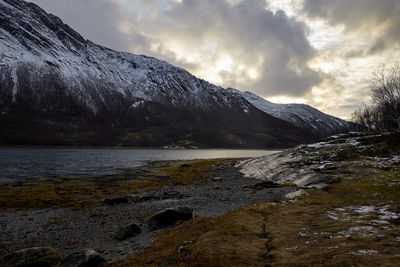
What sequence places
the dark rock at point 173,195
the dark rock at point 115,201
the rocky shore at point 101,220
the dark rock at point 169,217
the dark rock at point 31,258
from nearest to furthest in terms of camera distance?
1. the dark rock at point 31,258
2. the rocky shore at point 101,220
3. the dark rock at point 169,217
4. the dark rock at point 115,201
5. the dark rock at point 173,195

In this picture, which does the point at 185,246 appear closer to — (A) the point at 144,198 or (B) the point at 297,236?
(B) the point at 297,236

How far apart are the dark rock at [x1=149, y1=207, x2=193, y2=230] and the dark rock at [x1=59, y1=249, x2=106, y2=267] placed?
7.84 m

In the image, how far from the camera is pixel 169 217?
22.3 m

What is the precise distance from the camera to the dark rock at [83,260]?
1327 cm

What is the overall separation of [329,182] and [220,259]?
2736 cm

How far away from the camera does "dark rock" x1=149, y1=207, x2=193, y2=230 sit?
21891mm

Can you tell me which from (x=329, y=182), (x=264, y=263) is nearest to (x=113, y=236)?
(x=264, y=263)

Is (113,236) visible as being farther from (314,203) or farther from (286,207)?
(314,203)

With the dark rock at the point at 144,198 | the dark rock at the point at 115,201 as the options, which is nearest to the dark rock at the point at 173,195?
the dark rock at the point at 144,198

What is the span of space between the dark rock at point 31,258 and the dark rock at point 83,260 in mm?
2365

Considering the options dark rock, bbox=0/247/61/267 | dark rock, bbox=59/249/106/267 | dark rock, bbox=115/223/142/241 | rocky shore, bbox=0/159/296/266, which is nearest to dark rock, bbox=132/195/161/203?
rocky shore, bbox=0/159/296/266

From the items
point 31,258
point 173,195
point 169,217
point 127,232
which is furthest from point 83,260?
point 173,195

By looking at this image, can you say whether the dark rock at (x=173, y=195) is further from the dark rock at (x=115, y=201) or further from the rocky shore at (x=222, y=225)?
the dark rock at (x=115, y=201)

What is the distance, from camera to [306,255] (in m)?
10.4
